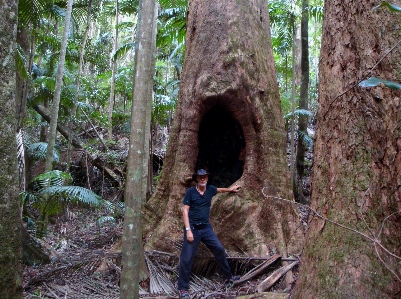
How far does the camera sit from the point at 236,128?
665cm

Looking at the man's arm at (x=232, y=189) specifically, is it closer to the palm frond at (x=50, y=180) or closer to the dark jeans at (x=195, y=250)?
the dark jeans at (x=195, y=250)

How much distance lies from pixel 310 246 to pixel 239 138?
4.51 m

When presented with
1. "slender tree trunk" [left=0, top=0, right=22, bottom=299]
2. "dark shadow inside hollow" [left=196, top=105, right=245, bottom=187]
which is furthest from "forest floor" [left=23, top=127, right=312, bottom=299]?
"dark shadow inside hollow" [left=196, top=105, right=245, bottom=187]

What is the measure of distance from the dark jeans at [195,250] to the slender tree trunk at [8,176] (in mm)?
2110

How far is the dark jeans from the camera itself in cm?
473

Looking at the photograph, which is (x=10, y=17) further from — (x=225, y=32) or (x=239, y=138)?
(x=239, y=138)

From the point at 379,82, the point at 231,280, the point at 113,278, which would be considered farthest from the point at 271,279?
the point at 379,82

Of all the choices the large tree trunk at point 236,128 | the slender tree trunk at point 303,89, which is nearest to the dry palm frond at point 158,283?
the large tree trunk at point 236,128

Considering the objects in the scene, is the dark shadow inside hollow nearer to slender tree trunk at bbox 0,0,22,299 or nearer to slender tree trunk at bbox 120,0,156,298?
slender tree trunk at bbox 120,0,156,298

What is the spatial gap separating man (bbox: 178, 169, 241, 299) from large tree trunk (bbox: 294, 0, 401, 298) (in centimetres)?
249

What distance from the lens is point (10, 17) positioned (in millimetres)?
3215

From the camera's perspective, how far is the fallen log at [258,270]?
4664 mm

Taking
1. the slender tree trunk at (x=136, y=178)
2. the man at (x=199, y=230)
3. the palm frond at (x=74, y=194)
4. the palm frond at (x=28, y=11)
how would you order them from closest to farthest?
the slender tree trunk at (x=136, y=178)
the man at (x=199, y=230)
the palm frond at (x=74, y=194)
the palm frond at (x=28, y=11)

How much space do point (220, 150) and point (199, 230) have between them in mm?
2474
